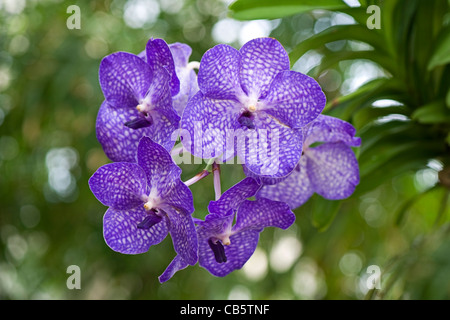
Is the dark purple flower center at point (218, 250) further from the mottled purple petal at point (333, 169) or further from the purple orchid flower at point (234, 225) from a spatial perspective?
the mottled purple petal at point (333, 169)

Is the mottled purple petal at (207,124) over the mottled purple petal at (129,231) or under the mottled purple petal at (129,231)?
over

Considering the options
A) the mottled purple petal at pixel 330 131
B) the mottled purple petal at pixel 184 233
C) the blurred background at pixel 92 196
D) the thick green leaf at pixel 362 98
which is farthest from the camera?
the blurred background at pixel 92 196

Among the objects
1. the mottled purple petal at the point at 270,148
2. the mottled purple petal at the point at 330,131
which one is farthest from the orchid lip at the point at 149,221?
the mottled purple petal at the point at 330,131

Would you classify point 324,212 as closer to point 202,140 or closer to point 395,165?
point 395,165

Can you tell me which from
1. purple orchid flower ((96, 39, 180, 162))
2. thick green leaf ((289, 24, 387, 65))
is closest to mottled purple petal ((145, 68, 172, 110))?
purple orchid flower ((96, 39, 180, 162))

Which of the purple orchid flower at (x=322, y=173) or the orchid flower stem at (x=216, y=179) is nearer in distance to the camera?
the orchid flower stem at (x=216, y=179)

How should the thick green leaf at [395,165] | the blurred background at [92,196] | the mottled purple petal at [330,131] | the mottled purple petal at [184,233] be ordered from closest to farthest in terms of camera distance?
the mottled purple petal at [184,233], the mottled purple petal at [330,131], the thick green leaf at [395,165], the blurred background at [92,196]

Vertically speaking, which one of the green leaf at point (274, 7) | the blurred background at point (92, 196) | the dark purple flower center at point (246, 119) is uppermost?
the green leaf at point (274, 7)
